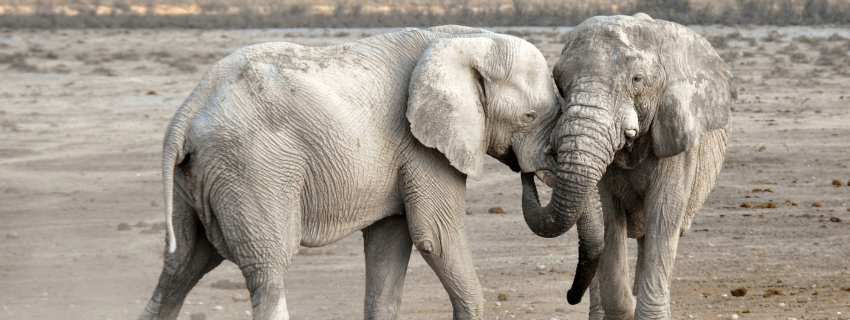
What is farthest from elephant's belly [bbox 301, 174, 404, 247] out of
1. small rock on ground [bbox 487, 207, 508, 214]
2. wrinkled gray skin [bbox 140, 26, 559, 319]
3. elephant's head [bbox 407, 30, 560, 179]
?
small rock on ground [bbox 487, 207, 508, 214]

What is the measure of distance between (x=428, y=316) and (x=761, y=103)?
1213 cm

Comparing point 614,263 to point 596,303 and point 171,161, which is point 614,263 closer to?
point 596,303

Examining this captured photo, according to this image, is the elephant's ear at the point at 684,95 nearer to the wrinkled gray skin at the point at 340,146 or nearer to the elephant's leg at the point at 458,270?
the wrinkled gray skin at the point at 340,146

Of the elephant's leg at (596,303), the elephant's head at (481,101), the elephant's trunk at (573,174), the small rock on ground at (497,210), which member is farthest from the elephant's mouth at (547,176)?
the small rock on ground at (497,210)

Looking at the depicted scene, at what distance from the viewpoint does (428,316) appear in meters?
6.49

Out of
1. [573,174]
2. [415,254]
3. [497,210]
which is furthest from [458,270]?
[497,210]

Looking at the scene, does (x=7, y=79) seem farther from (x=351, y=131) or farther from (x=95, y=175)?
(x=351, y=131)

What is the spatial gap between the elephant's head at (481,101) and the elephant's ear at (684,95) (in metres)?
0.53

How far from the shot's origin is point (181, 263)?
15.8ft

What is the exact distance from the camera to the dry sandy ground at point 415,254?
264 inches

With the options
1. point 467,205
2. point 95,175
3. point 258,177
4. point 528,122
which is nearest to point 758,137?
point 467,205

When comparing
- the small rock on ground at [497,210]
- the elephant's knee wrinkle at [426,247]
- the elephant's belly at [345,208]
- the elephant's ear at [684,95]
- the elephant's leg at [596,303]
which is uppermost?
the elephant's ear at [684,95]

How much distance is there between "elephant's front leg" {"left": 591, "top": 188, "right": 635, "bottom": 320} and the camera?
5.38 meters

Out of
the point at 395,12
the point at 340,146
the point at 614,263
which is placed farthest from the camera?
the point at 395,12
